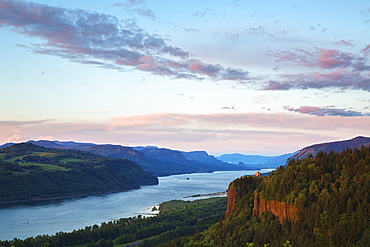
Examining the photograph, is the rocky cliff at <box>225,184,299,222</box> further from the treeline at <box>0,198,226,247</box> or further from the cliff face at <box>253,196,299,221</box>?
the treeline at <box>0,198,226,247</box>

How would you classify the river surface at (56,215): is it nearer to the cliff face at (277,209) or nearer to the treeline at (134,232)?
the treeline at (134,232)

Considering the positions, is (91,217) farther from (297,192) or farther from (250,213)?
(297,192)

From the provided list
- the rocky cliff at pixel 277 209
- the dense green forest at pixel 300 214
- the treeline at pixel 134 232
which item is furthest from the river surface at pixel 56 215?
the rocky cliff at pixel 277 209

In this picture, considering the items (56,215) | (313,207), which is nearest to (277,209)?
(313,207)

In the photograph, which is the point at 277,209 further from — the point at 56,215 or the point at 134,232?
the point at 56,215

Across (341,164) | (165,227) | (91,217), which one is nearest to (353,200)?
(341,164)
